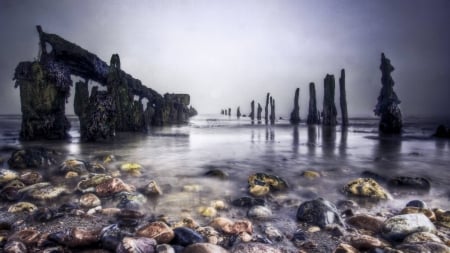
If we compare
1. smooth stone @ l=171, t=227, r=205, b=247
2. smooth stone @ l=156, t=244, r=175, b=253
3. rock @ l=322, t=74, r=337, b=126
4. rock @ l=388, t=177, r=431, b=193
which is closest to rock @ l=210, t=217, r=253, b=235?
smooth stone @ l=171, t=227, r=205, b=247

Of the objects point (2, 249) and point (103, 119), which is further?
point (103, 119)

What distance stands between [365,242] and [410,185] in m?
2.53

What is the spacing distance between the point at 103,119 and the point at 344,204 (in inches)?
392

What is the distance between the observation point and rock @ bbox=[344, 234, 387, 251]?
2103 millimetres

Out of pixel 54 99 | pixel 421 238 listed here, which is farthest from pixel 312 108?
pixel 421 238

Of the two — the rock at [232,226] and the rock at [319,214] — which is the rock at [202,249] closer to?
the rock at [232,226]

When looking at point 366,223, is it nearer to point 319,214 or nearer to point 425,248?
point 319,214

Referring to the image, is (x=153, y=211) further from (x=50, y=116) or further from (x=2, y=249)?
(x=50, y=116)

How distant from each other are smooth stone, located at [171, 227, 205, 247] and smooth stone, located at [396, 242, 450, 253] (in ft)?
5.19

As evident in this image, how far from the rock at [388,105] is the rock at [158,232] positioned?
19418 millimetres

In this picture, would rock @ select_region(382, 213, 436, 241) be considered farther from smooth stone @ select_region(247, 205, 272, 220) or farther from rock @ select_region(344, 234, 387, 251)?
smooth stone @ select_region(247, 205, 272, 220)

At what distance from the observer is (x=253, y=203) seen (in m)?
3.21

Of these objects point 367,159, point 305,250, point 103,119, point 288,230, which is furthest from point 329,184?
point 103,119

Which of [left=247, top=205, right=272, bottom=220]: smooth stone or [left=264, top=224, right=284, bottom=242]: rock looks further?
[left=247, top=205, right=272, bottom=220]: smooth stone
